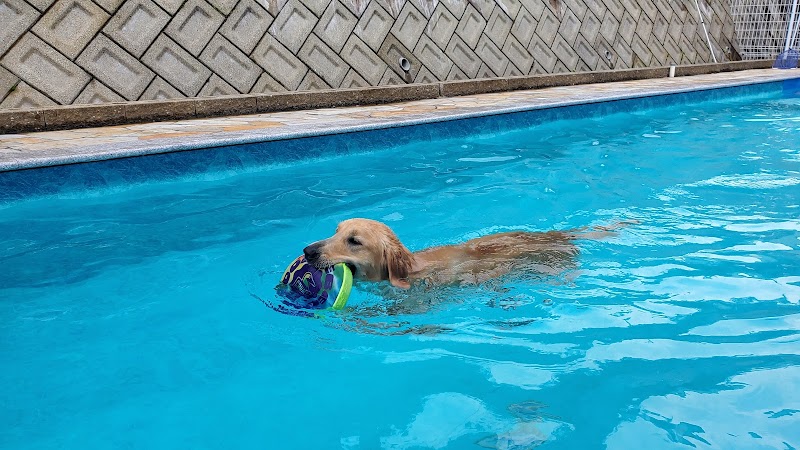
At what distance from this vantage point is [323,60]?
9477mm

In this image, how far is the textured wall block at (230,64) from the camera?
849 cm

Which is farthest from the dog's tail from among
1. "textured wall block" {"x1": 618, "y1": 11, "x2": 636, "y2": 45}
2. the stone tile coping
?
"textured wall block" {"x1": 618, "y1": 11, "x2": 636, "y2": 45}

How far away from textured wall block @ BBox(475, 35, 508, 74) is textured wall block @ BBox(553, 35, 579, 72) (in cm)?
145

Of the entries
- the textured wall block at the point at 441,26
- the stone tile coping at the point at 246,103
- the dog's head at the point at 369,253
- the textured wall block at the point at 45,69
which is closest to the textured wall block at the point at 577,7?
the stone tile coping at the point at 246,103

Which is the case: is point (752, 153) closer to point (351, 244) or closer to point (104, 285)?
point (351, 244)

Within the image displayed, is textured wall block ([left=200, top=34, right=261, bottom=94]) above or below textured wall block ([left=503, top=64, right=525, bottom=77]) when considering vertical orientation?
below

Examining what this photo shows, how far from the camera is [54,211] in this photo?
530 centimetres

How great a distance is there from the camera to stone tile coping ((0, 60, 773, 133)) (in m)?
6.75

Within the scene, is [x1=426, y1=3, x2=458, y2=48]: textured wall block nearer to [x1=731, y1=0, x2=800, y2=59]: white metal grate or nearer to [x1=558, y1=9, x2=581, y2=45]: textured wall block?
[x1=558, y1=9, x2=581, y2=45]: textured wall block

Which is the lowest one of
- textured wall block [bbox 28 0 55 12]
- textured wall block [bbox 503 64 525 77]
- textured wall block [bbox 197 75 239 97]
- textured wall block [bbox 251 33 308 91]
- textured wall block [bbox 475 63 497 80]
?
textured wall block [bbox 197 75 239 97]

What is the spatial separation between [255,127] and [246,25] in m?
2.51

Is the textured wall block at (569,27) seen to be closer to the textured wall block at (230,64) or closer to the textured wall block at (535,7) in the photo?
the textured wall block at (535,7)

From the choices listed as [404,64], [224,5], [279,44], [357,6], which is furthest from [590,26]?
[224,5]

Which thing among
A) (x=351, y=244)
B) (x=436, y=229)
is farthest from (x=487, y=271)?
(x=436, y=229)
